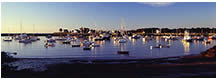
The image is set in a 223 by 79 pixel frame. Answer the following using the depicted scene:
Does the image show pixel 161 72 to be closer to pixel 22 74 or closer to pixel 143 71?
pixel 143 71

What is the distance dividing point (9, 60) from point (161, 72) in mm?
17737

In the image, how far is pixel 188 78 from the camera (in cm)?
1515

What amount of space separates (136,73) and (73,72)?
16.0ft

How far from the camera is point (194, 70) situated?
741 inches

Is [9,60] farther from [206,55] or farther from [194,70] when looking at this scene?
[206,55]

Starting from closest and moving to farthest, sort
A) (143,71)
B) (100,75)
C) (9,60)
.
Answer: (100,75), (143,71), (9,60)
